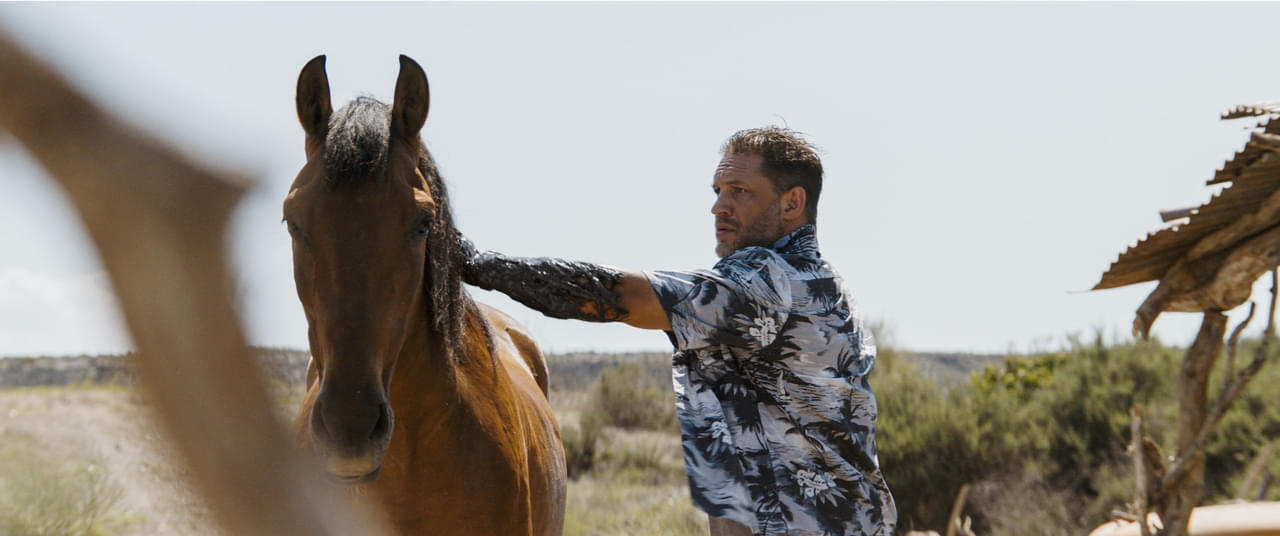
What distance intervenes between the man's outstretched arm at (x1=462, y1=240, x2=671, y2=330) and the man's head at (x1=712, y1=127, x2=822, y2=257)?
0.52 metres

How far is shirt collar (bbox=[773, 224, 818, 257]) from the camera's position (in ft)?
9.83

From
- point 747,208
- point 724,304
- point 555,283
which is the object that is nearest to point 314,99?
point 555,283

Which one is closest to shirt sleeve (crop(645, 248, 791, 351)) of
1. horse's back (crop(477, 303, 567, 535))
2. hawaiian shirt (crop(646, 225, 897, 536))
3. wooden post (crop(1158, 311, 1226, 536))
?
hawaiian shirt (crop(646, 225, 897, 536))

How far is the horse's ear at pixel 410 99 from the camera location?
2.53 m

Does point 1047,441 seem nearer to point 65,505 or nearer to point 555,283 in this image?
point 65,505

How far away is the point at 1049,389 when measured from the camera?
534 inches

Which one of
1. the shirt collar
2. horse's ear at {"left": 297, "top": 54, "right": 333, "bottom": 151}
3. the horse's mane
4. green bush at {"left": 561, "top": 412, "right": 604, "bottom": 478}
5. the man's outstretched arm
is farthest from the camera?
green bush at {"left": 561, "top": 412, "right": 604, "bottom": 478}

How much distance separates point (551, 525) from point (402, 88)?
5.59 feet

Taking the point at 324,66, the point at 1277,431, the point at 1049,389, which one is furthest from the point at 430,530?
the point at 1049,389

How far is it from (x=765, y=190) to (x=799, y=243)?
19cm

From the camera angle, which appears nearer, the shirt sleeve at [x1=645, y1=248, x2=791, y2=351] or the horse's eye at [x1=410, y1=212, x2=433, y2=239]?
the horse's eye at [x1=410, y1=212, x2=433, y2=239]

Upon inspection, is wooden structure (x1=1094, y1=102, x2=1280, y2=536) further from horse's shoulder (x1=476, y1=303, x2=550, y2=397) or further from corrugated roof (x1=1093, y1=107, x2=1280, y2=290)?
horse's shoulder (x1=476, y1=303, x2=550, y2=397)

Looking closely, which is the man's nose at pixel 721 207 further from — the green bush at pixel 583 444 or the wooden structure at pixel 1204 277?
the green bush at pixel 583 444

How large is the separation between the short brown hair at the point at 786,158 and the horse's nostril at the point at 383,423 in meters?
1.42
